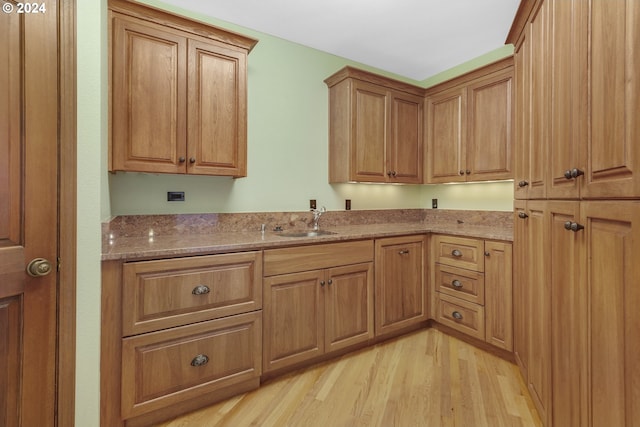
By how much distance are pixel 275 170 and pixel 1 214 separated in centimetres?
172

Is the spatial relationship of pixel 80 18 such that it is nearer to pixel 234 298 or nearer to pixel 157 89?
pixel 157 89

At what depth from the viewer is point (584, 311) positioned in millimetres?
1074

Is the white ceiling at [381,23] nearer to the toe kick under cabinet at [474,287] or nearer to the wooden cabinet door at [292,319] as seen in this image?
the toe kick under cabinet at [474,287]

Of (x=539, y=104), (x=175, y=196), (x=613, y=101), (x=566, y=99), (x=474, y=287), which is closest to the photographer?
(x=613, y=101)

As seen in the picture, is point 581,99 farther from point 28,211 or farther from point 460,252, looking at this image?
point 28,211

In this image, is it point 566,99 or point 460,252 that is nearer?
point 566,99

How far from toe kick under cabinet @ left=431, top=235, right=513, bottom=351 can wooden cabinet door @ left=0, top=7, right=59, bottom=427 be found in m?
2.51

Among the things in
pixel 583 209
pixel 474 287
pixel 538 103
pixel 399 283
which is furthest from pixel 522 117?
pixel 399 283

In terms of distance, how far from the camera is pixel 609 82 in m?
0.92

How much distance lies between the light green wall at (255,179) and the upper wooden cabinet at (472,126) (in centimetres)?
32

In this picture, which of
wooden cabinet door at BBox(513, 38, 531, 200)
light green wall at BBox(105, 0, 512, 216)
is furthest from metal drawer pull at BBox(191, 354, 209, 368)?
wooden cabinet door at BBox(513, 38, 531, 200)

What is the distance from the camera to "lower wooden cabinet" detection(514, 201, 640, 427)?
0.86 metres

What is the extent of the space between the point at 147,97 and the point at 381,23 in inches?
71.0

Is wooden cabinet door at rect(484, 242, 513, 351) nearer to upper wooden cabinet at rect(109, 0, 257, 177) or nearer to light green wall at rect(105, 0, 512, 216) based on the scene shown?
light green wall at rect(105, 0, 512, 216)
